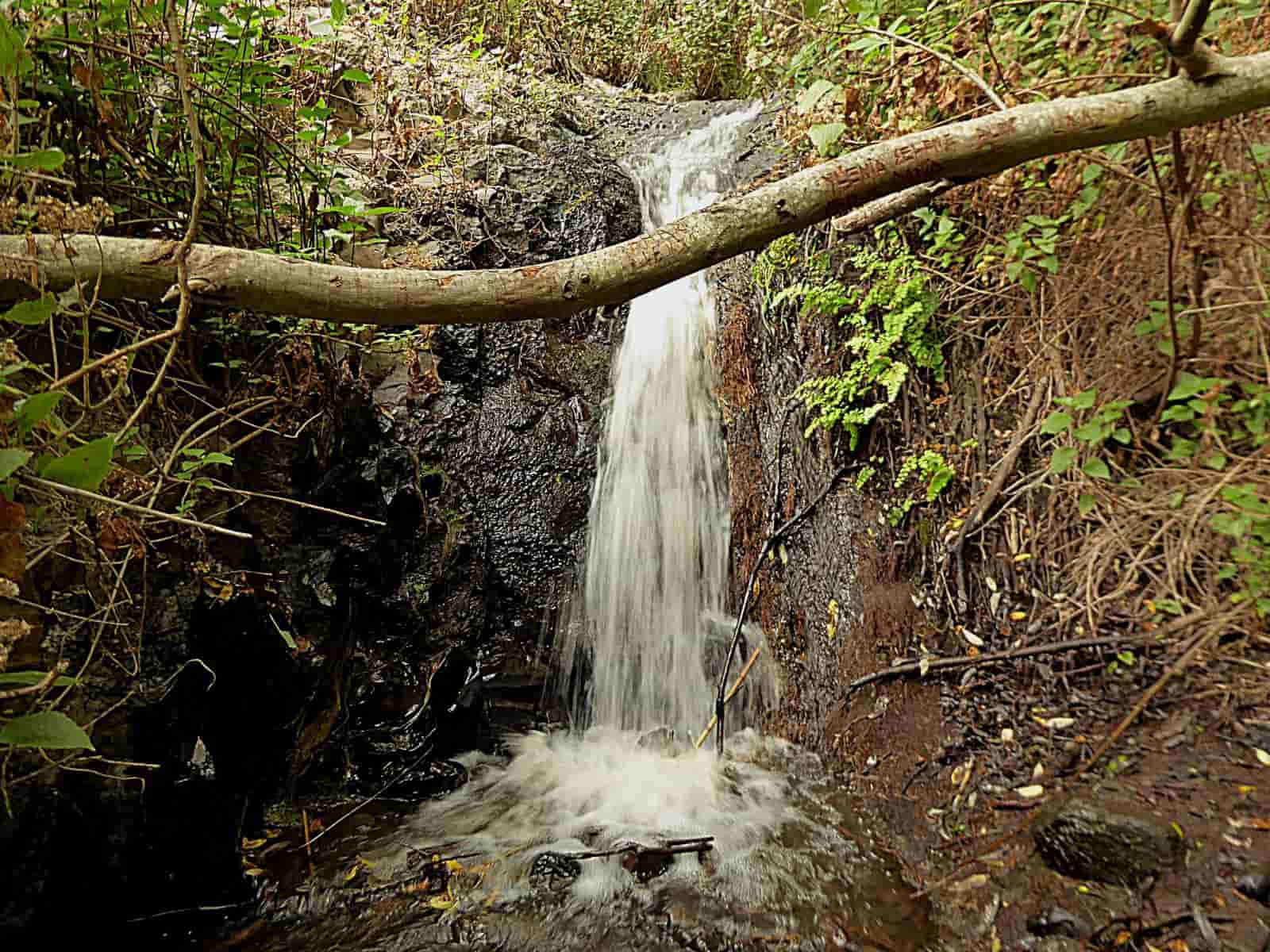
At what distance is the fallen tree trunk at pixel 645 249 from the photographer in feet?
4.98

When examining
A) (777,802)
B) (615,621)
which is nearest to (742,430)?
(615,621)

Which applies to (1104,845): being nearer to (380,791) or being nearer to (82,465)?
(82,465)

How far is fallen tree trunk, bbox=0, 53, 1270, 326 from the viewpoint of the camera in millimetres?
1517

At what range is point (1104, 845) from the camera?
96.8 inches

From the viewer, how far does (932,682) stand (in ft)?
11.2

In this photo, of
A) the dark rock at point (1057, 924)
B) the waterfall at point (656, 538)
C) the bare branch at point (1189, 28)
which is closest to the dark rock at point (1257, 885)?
the dark rock at point (1057, 924)

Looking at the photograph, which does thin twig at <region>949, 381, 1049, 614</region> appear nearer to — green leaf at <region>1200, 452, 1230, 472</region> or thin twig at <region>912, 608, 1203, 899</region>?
green leaf at <region>1200, 452, 1230, 472</region>

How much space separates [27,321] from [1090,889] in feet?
11.1

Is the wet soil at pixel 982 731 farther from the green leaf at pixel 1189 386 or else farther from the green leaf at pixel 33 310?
the green leaf at pixel 33 310

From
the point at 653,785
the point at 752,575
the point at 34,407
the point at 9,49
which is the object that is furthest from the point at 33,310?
the point at 752,575

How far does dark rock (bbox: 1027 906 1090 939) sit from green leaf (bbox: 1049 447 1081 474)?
5.29 feet

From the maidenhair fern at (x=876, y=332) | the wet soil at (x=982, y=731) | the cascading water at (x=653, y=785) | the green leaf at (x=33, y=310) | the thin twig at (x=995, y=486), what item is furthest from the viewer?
the maidenhair fern at (x=876, y=332)

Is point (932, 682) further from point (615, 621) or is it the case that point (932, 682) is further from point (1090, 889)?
point (615, 621)

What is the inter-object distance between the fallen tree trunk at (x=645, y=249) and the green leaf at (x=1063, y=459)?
1.44 m
